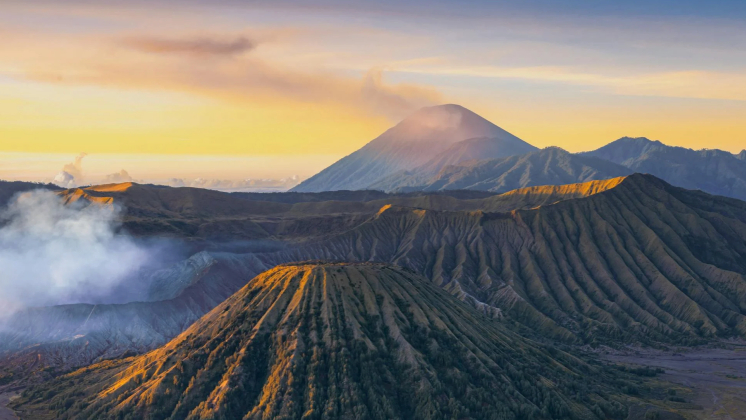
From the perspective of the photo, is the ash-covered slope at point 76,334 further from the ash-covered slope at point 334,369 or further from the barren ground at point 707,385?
the barren ground at point 707,385

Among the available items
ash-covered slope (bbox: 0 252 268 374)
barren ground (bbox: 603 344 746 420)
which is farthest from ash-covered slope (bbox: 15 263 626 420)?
ash-covered slope (bbox: 0 252 268 374)

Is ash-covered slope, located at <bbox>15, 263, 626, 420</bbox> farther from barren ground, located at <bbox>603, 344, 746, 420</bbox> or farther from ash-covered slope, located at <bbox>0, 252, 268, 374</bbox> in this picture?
ash-covered slope, located at <bbox>0, 252, 268, 374</bbox>

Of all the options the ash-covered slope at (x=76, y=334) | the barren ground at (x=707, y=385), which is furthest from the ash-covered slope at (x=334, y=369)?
the ash-covered slope at (x=76, y=334)

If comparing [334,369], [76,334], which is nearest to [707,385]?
[334,369]

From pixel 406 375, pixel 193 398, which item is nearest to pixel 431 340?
pixel 406 375

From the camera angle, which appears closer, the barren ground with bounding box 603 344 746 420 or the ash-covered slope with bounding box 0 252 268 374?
the barren ground with bounding box 603 344 746 420

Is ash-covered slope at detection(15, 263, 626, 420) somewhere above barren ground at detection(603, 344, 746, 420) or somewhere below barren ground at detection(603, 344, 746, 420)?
above

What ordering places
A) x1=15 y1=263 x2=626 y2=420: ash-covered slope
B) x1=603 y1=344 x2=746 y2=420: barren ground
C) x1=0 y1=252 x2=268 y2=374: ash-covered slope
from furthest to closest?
x1=0 y1=252 x2=268 y2=374: ash-covered slope
x1=603 y1=344 x2=746 y2=420: barren ground
x1=15 y1=263 x2=626 y2=420: ash-covered slope

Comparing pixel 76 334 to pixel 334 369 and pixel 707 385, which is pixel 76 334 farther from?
pixel 707 385
